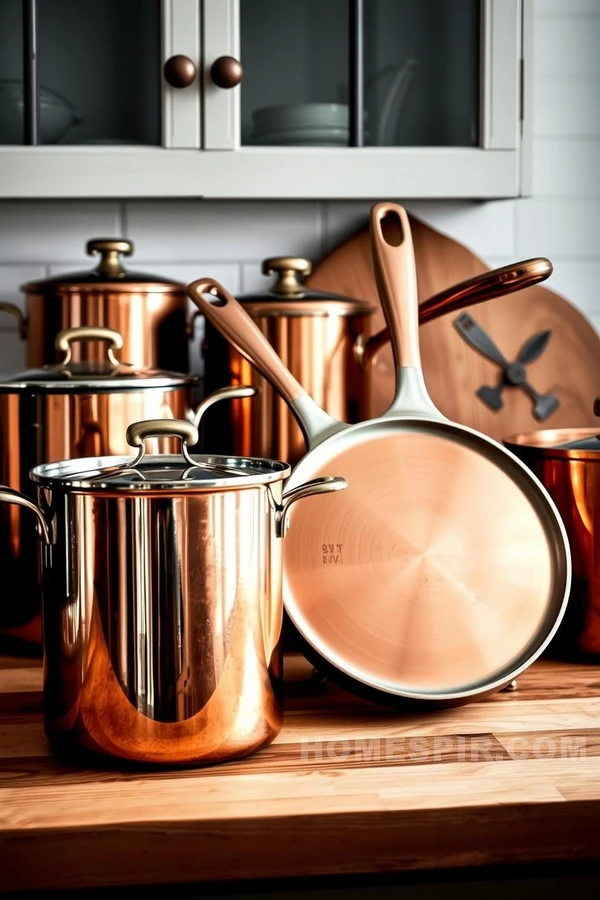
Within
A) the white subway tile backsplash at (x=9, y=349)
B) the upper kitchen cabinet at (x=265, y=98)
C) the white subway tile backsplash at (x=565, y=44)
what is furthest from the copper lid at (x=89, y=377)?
the white subway tile backsplash at (x=565, y=44)

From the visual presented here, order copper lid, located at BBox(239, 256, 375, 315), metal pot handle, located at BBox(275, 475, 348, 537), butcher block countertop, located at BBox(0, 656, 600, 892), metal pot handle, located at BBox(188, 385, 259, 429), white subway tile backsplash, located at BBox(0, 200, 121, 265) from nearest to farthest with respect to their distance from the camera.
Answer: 1. butcher block countertop, located at BBox(0, 656, 600, 892)
2. metal pot handle, located at BBox(275, 475, 348, 537)
3. metal pot handle, located at BBox(188, 385, 259, 429)
4. copper lid, located at BBox(239, 256, 375, 315)
5. white subway tile backsplash, located at BBox(0, 200, 121, 265)

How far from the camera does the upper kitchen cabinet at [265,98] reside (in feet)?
3.64

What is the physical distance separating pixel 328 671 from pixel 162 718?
17cm

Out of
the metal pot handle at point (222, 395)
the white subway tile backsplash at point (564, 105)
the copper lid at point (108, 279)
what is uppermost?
the white subway tile backsplash at point (564, 105)

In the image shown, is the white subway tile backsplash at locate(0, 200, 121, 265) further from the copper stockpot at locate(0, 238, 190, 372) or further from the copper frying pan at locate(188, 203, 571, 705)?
the copper frying pan at locate(188, 203, 571, 705)

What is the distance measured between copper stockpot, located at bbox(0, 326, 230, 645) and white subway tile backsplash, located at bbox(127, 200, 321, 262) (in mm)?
361

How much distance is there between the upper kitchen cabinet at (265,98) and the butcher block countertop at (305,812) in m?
0.63

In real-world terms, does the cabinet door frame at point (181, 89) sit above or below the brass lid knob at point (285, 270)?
above

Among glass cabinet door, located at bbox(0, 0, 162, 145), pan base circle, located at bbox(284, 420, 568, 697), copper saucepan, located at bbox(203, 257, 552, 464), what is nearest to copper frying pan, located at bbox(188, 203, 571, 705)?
pan base circle, located at bbox(284, 420, 568, 697)

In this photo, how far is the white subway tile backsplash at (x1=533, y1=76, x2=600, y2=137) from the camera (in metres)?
1.38

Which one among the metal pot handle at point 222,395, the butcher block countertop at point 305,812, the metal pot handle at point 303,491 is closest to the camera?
the butcher block countertop at point 305,812

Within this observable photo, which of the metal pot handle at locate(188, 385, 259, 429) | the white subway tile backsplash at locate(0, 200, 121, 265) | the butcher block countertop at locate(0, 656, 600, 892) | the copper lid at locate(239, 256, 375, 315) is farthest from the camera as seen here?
the white subway tile backsplash at locate(0, 200, 121, 265)

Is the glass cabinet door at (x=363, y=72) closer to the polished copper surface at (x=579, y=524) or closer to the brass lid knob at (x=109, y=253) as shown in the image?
the brass lid knob at (x=109, y=253)

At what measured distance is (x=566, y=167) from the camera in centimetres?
139
